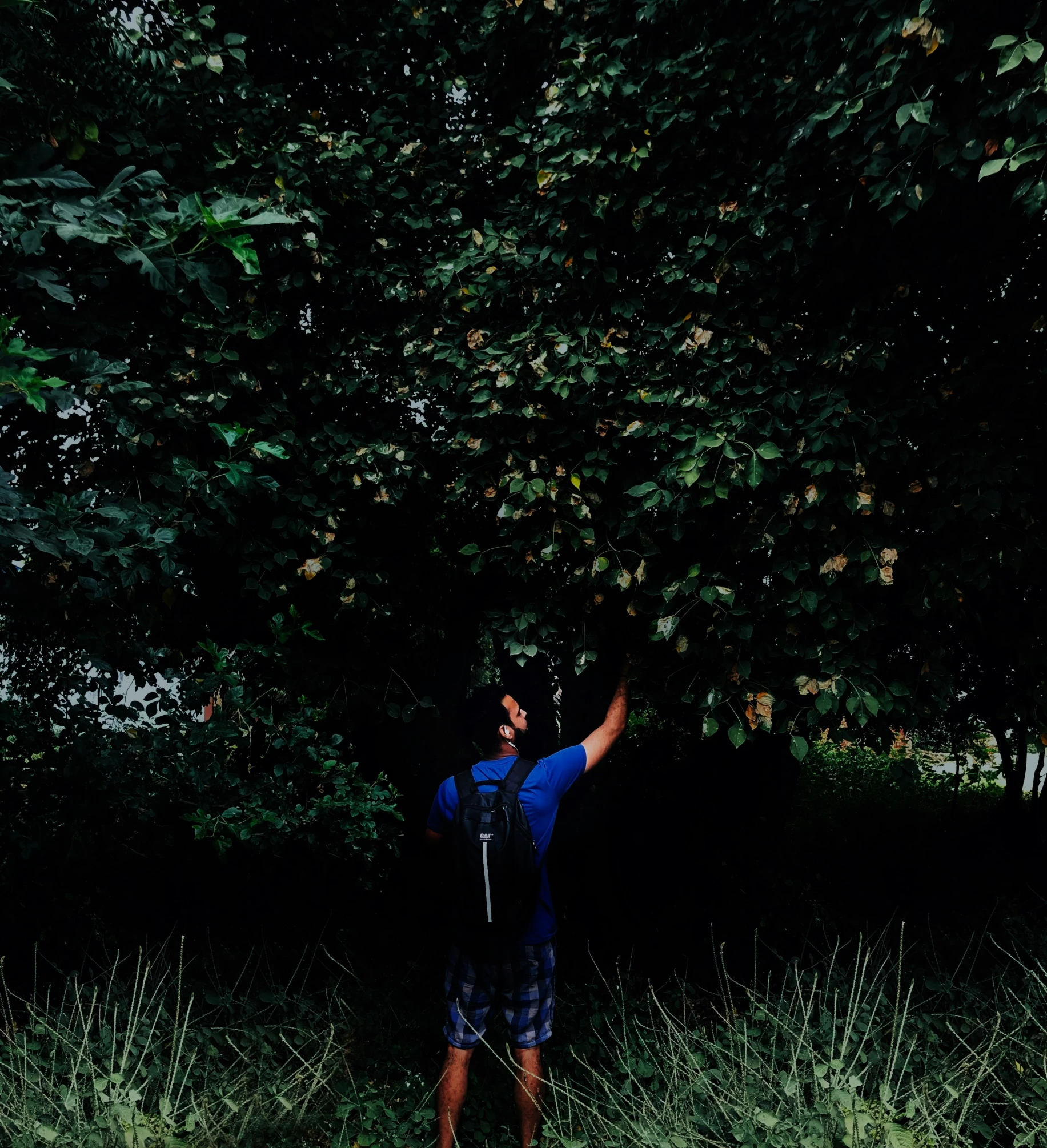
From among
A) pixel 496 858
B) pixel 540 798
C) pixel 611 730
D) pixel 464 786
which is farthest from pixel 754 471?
pixel 496 858

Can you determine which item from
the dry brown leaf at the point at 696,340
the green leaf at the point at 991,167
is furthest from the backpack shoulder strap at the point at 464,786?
the green leaf at the point at 991,167

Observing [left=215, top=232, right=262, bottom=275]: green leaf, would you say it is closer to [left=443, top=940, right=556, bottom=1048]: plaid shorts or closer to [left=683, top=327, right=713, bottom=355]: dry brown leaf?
[left=683, top=327, right=713, bottom=355]: dry brown leaf

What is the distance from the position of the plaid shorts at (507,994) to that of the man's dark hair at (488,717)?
84 centimetres

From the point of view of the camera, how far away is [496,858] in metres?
3.29

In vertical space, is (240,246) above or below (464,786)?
above

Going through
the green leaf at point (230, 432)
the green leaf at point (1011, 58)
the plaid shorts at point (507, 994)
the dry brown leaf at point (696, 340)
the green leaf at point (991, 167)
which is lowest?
the plaid shorts at point (507, 994)

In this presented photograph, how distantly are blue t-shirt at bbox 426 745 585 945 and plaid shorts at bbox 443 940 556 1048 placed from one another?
0.09 meters

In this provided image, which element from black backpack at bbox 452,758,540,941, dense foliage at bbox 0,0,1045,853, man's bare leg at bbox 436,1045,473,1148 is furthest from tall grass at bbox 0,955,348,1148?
black backpack at bbox 452,758,540,941

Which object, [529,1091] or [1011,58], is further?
[529,1091]

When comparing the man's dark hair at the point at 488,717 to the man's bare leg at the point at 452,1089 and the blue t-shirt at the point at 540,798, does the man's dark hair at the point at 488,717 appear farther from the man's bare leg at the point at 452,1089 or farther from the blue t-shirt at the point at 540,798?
the man's bare leg at the point at 452,1089

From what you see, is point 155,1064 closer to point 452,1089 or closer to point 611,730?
point 452,1089

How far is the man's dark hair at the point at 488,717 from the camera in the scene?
3557mm

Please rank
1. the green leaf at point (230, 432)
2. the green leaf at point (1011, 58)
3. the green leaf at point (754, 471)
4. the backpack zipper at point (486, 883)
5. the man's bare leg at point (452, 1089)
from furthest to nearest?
the man's bare leg at point (452, 1089) → the green leaf at point (230, 432) → the backpack zipper at point (486, 883) → the green leaf at point (754, 471) → the green leaf at point (1011, 58)

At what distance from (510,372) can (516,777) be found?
5.42 ft
